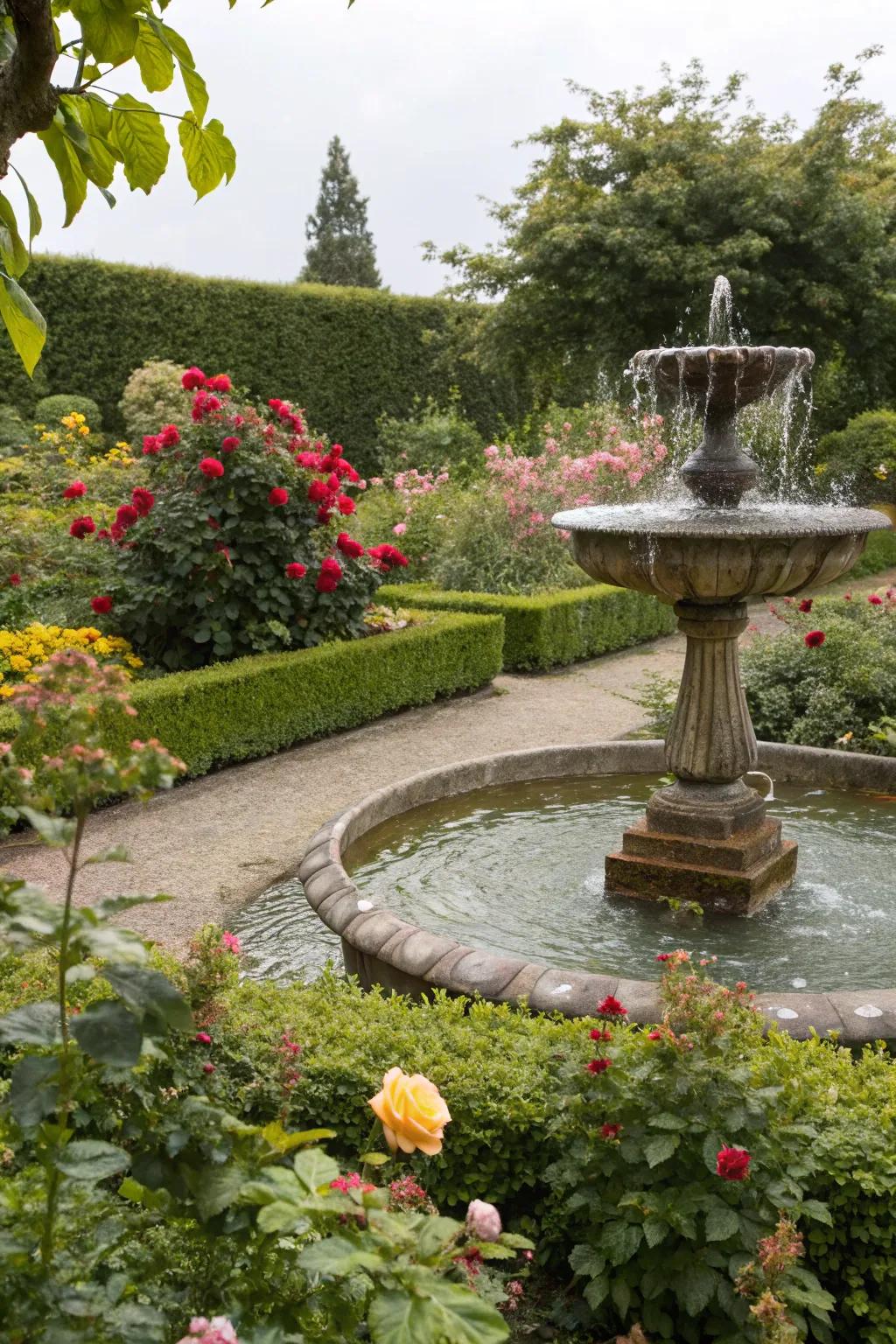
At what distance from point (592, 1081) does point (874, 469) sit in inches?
589

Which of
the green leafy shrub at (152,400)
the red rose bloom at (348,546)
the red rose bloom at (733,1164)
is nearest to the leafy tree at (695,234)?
the green leafy shrub at (152,400)

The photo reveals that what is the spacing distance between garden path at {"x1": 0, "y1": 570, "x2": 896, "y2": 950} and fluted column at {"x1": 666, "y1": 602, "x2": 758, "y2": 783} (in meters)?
1.90

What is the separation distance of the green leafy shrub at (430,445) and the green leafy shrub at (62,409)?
3911mm

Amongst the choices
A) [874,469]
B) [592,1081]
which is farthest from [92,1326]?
[874,469]

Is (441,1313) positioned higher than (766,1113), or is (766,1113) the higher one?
(441,1313)

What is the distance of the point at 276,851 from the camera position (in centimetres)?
571

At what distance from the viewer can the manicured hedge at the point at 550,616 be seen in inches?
388

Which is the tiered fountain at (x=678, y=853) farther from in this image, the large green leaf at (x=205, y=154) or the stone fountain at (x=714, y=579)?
the large green leaf at (x=205, y=154)

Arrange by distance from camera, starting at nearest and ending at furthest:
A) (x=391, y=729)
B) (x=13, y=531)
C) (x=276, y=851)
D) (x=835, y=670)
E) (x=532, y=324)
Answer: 1. (x=276, y=851)
2. (x=835, y=670)
3. (x=391, y=729)
4. (x=13, y=531)
5. (x=532, y=324)

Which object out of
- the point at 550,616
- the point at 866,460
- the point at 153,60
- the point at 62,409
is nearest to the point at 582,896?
the point at 153,60

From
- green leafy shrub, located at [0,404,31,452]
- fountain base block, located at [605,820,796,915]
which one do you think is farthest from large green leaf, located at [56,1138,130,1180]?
green leafy shrub, located at [0,404,31,452]

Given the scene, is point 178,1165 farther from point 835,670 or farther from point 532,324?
point 532,324

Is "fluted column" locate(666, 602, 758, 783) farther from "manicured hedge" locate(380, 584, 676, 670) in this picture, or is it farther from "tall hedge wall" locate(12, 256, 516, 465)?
"tall hedge wall" locate(12, 256, 516, 465)

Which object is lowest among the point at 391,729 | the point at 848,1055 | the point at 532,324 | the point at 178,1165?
the point at 391,729
